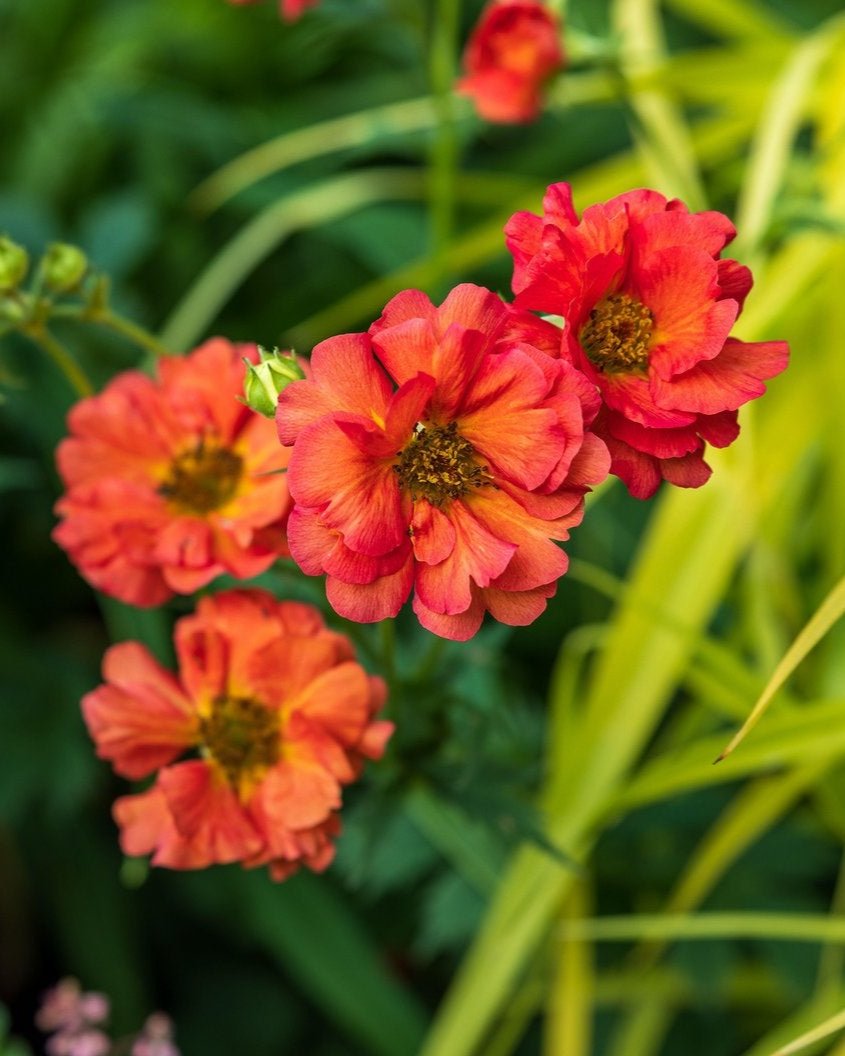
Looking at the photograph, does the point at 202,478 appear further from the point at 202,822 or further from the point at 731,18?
the point at 731,18

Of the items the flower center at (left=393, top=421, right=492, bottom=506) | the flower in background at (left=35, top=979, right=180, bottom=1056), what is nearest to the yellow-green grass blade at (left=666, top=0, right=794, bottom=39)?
the flower center at (left=393, top=421, right=492, bottom=506)

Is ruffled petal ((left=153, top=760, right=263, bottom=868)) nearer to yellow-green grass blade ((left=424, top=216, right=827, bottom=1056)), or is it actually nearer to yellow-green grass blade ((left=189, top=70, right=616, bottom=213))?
yellow-green grass blade ((left=424, top=216, right=827, bottom=1056))

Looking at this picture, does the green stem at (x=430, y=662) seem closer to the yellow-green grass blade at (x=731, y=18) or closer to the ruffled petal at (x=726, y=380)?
the ruffled petal at (x=726, y=380)

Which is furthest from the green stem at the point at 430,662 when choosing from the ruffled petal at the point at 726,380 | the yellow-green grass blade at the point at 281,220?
the yellow-green grass blade at the point at 281,220

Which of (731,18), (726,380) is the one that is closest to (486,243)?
(731,18)

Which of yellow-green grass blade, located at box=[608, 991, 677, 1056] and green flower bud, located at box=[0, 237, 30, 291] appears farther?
yellow-green grass blade, located at box=[608, 991, 677, 1056]

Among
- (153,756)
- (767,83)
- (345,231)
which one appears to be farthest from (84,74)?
(153,756)
